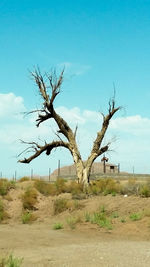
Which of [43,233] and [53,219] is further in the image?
[53,219]

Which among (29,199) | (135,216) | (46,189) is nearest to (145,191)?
(135,216)

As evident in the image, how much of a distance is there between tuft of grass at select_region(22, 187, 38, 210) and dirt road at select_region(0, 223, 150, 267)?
575 cm

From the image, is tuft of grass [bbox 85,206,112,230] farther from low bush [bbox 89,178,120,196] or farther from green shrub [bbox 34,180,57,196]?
green shrub [bbox 34,180,57,196]

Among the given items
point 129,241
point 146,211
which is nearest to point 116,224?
point 146,211

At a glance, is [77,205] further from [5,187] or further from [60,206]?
[5,187]

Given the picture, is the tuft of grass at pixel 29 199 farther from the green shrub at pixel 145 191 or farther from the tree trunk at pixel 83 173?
the green shrub at pixel 145 191

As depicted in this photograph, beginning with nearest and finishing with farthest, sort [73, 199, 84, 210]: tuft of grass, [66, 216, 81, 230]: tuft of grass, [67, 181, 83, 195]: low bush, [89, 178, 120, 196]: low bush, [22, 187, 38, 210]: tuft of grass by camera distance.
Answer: [66, 216, 81, 230]: tuft of grass, [73, 199, 84, 210]: tuft of grass, [22, 187, 38, 210]: tuft of grass, [89, 178, 120, 196]: low bush, [67, 181, 83, 195]: low bush

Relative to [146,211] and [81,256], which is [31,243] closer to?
[81,256]

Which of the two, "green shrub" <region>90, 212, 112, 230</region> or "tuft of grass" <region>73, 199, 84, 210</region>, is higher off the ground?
"tuft of grass" <region>73, 199, 84, 210</region>

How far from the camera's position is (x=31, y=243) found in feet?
45.7

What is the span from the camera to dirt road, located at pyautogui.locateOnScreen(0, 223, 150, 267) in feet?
33.9

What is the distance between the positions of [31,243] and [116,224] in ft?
16.5

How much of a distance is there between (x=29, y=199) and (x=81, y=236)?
8882mm

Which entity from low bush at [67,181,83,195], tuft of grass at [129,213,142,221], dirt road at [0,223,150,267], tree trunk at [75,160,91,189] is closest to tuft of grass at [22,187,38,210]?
low bush at [67,181,83,195]
